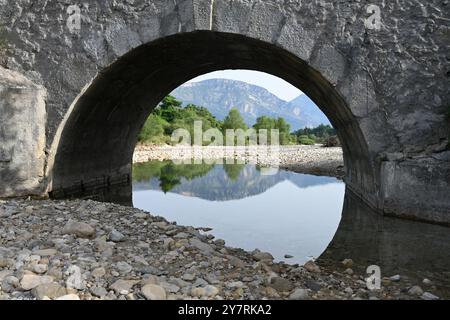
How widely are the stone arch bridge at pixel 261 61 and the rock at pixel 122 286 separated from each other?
11.3ft

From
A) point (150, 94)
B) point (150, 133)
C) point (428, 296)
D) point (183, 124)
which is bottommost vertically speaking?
point (428, 296)

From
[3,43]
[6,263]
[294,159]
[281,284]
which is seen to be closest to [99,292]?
[6,263]

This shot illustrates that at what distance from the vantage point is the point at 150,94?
8555mm

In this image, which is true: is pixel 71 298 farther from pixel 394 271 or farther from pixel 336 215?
pixel 336 215

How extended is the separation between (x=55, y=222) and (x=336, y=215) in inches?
162

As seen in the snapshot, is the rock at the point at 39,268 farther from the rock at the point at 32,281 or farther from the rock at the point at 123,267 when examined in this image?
the rock at the point at 123,267

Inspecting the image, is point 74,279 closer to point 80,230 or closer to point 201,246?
point 80,230

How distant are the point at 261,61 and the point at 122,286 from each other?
5.00 meters

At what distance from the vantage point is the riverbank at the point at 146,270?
109 inches

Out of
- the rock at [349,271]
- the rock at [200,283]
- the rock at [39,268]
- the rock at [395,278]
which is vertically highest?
the rock at [39,268]

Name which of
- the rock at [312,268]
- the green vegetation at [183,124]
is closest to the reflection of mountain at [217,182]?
the rock at [312,268]

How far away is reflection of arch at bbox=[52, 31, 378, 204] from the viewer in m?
5.82

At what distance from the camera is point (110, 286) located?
110 inches
